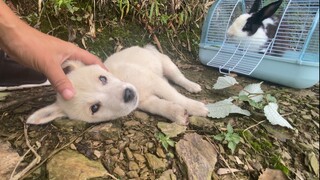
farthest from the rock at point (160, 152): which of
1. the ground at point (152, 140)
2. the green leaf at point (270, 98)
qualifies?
the green leaf at point (270, 98)

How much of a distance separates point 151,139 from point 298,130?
1.01 metres

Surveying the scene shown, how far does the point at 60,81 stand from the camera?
171cm

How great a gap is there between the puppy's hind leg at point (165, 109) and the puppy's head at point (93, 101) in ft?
0.60

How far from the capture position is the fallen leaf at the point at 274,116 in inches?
83.4

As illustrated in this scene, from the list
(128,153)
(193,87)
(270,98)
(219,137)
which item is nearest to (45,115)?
(128,153)

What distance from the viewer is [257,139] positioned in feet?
6.62

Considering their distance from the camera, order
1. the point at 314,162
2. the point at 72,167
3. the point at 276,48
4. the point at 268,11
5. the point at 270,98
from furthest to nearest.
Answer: the point at 268,11, the point at 276,48, the point at 270,98, the point at 314,162, the point at 72,167

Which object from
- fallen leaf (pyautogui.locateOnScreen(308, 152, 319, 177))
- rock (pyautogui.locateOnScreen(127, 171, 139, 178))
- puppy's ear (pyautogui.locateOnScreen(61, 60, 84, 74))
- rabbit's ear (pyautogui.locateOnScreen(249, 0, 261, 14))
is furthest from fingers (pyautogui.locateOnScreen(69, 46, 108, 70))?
rabbit's ear (pyautogui.locateOnScreen(249, 0, 261, 14))

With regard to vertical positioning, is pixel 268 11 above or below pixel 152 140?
above

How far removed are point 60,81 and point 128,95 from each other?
0.38m

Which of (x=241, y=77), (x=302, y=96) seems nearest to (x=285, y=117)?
(x=302, y=96)

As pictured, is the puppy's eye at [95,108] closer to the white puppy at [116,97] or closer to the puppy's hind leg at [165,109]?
the white puppy at [116,97]

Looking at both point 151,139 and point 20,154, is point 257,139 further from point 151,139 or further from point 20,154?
point 20,154

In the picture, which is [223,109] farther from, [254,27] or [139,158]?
[254,27]
